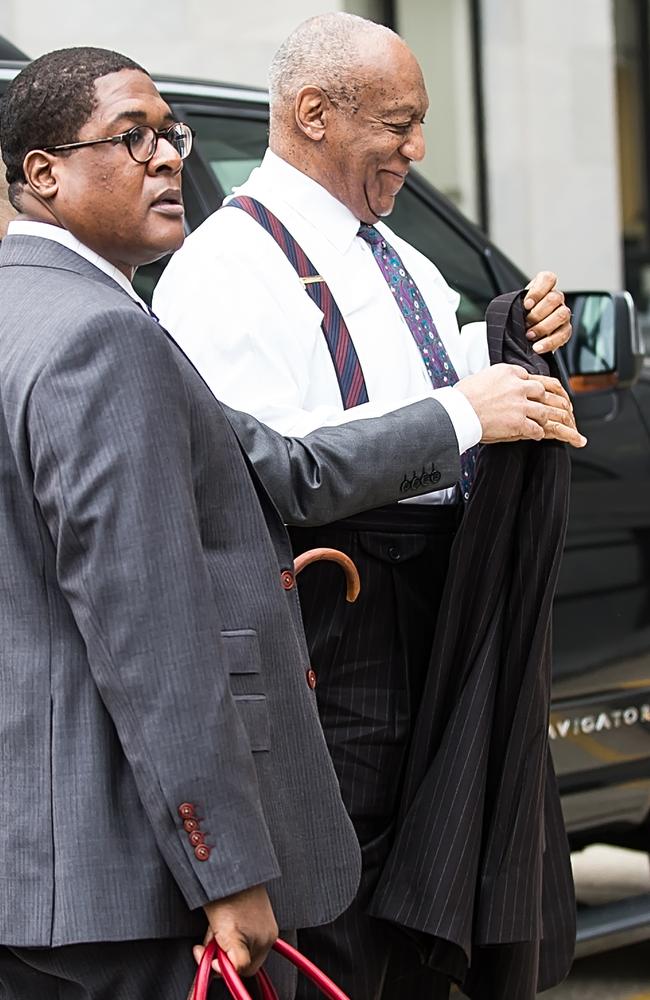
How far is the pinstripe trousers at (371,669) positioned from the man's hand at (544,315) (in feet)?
1.05

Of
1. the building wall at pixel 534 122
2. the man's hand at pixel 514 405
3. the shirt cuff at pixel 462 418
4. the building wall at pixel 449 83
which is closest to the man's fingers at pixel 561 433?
the man's hand at pixel 514 405

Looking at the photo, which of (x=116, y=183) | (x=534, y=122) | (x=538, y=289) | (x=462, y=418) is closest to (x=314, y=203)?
(x=538, y=289)

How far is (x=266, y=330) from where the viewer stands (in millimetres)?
2582

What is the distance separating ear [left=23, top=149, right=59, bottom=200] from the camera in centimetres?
204

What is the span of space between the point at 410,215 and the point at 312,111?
936 millimetres

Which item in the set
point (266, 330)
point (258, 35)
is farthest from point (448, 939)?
point (258, 35)

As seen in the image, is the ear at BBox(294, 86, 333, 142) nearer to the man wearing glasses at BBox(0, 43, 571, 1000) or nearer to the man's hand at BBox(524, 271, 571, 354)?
the man's hand at BBox(524, 271, 571, 354)

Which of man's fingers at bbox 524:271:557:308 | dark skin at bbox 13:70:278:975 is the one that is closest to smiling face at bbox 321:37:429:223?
man's fingers at bbox 524:271:557:308

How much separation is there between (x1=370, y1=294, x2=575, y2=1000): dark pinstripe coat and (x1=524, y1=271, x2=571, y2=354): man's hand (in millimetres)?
21

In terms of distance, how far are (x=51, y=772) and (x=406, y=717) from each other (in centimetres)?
99

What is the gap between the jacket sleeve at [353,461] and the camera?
2.36m

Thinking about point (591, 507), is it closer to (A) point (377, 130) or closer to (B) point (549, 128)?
(A) point (377, 130)

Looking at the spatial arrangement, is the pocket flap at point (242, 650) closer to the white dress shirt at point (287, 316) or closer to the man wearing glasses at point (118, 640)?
the man wearing glasses at point (118, 640)

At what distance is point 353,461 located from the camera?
2408 millimetres
